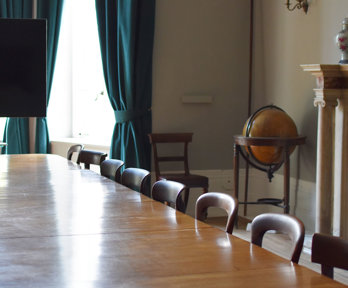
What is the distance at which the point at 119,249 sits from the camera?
215 centimetres

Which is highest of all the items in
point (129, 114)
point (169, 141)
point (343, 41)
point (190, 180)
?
point (343, 41)

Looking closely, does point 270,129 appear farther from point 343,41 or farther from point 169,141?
point 169,141

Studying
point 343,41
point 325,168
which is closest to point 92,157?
point 325,168

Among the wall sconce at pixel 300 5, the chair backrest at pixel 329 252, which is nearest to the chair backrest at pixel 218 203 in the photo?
the chair backrest at pixel 329 252

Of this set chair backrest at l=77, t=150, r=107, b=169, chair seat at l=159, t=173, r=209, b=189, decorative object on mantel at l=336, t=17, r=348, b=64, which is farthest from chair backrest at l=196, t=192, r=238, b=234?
chair seat at l=159, t=173, r=209, b=189

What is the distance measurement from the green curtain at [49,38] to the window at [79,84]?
39 cm

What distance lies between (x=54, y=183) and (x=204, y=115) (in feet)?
10.3

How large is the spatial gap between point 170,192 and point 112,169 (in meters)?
1.29

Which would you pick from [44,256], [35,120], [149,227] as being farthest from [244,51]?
[44,256]

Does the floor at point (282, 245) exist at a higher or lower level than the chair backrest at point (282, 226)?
lower

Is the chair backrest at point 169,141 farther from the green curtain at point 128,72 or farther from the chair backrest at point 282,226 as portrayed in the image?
the chair backrest at point 282,226

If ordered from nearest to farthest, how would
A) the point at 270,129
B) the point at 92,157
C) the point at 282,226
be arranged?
the point at 282,226
the point at 92,157
the point at 270,129

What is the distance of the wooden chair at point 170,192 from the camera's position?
3178mm

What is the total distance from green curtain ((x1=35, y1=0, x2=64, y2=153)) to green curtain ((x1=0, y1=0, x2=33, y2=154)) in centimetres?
12
